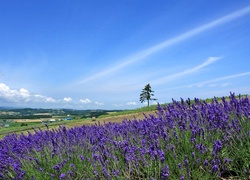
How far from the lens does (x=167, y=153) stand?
3.14 metres

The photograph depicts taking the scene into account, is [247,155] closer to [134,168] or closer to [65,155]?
[134,168]

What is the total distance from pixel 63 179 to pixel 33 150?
1.48 metres

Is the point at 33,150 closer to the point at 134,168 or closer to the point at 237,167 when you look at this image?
the point at 134,168

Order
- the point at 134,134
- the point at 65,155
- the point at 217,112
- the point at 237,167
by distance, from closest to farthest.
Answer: the point at 237,167 → the point at 217,112 → the point at 65,155 → the point at 134,134

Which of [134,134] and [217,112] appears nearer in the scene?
[217,112]

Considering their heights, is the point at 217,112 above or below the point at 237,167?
above

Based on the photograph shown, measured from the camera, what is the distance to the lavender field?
9.29ft

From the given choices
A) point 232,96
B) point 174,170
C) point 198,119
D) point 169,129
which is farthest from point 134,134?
point 232,96

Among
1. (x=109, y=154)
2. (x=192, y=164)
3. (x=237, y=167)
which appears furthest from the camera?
(x=109, y=154)

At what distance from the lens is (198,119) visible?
148 inches

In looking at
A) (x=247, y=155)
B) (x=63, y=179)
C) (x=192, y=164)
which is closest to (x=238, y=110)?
(x=247, y=155)

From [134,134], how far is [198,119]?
41.5 inches

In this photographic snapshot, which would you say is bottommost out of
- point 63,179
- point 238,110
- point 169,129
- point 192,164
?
point 63,179

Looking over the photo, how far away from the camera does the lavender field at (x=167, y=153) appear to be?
9.29 ft
